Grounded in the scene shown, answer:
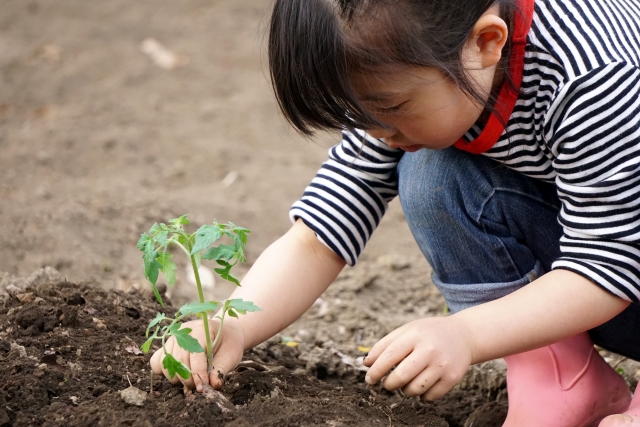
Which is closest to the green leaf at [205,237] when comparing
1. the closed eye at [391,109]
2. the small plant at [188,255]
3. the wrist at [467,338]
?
the small plant at [188,255]

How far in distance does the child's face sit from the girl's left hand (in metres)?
0.38

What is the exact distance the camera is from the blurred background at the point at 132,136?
3213mm

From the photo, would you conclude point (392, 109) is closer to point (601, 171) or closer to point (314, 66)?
point (314, 66)

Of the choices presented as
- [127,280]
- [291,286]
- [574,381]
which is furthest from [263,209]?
[574,381]

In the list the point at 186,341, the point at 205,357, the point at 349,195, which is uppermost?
the point at 349,195

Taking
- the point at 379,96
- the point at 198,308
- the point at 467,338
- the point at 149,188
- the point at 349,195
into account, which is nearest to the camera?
the point at 198,308

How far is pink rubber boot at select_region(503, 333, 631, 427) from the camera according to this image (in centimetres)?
194

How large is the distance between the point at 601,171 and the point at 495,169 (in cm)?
35

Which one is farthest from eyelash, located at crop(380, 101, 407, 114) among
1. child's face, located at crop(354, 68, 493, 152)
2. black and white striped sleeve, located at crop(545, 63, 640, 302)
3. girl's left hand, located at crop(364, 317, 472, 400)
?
girl's left hand, located at crop(364, 317, 472, 400)

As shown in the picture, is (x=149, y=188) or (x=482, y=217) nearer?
(x=482, y=217)

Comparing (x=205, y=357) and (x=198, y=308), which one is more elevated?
(x=198, y=308)

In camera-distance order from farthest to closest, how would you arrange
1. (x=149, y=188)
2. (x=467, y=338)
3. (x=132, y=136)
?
(x=132, y=136) < (x=149, y=188) < (x=467, y=338)

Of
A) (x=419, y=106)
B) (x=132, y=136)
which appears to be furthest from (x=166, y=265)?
(x=132, y=136)

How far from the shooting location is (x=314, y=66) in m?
1.57
